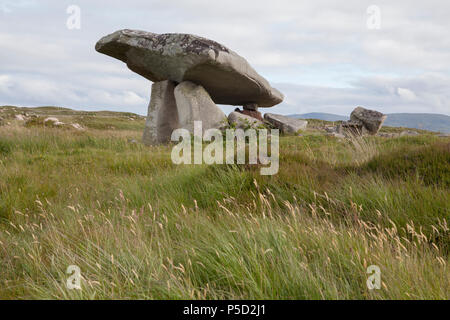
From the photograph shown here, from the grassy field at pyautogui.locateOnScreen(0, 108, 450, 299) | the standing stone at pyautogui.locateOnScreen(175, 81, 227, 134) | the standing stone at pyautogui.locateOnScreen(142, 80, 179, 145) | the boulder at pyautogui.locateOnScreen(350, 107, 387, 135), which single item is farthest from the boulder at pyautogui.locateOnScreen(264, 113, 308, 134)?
the grassy field at pyautogui.locateOnScreen(0, 108, 450, 299)

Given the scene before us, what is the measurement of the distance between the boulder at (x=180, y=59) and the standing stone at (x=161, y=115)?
0.46 metres

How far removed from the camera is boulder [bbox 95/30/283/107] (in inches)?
423

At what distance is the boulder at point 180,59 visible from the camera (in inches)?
423

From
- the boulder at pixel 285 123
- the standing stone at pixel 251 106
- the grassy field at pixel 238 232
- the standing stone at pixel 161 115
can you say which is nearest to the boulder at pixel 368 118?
the boulder at pixel 285 123

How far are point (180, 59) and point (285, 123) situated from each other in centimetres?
509

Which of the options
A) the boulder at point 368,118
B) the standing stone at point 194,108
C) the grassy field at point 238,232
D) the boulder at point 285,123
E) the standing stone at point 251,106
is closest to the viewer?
the grassy field at point 238,232

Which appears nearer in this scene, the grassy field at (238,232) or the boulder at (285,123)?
the grassy field at (238,232)

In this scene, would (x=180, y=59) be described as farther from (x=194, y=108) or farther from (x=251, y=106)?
(x=251, y=106)

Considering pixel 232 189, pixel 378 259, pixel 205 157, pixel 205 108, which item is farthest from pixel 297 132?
pixel 378 259

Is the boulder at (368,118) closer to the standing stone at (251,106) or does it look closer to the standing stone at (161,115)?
the standing stone at (251,106)

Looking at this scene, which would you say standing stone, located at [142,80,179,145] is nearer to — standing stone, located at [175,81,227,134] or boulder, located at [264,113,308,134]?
standing stone, located at [175,81,227,134]

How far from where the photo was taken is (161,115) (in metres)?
12.1

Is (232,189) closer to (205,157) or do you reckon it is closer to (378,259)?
(378,259)
